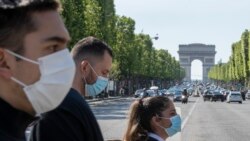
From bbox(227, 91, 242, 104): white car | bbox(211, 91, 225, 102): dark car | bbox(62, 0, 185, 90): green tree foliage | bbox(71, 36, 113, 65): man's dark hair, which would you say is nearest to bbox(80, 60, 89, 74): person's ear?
bbox(71, 36, 113, 65): man's dark hair

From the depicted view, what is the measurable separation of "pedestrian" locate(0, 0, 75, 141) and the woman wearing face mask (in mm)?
2219

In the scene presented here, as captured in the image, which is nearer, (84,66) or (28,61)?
(28,61)

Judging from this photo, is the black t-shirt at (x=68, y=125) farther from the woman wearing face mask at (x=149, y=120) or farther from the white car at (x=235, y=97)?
the white car at (x=235, y=97)

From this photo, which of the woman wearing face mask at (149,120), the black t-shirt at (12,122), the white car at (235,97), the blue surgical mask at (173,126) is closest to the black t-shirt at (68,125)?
the black t-shirt at (12,122)

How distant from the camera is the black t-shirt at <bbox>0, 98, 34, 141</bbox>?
234 centimetres

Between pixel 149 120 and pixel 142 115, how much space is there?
0.20 feet

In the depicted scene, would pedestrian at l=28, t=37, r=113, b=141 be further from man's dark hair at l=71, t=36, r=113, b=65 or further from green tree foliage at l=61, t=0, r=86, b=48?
green tree foliage at l=61, t=0, r=86, b=48

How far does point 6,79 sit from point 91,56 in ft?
5.14

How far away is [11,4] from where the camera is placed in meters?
2.38

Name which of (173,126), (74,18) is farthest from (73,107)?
(74,18)

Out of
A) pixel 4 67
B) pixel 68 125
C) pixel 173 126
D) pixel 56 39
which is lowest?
pixel 173 126

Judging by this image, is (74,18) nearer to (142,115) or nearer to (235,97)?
(235,97)

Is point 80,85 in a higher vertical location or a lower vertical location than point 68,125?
higher

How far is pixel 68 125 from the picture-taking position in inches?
120
